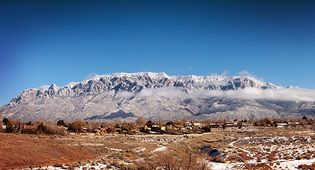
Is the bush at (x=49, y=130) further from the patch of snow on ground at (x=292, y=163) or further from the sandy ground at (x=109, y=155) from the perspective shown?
the patch of snow on ground at (x=292, y=163)

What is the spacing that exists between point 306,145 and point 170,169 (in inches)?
1403

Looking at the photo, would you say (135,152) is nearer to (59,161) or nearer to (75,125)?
(59,161)

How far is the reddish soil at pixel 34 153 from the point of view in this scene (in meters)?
39.0

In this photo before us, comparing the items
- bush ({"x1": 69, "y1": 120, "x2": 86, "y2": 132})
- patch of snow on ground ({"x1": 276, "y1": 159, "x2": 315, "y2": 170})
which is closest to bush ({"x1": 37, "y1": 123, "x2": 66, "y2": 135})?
bush ({"x1": 69, "y1": 120, "x2": 86, "y2": 132})

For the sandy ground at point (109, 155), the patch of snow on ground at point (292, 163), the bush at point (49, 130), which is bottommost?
the patch of snow on ground at point (292, 163)

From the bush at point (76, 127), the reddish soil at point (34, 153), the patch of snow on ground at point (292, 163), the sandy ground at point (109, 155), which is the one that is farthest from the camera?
the bush at point (76, 127)

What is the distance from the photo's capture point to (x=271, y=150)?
194 ft

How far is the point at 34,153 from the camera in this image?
4319cm

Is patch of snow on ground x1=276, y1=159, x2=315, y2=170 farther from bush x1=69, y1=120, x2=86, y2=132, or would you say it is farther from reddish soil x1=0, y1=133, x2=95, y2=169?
bush x1=69, y1=120, x2=86, y2=132

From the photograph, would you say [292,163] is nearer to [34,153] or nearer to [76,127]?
[34,153]

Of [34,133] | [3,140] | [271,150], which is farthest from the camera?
[34,133]

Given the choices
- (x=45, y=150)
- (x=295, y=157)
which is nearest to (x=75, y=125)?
(x=45, y=150)

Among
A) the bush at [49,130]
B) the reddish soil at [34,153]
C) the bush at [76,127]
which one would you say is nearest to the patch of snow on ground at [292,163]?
the reddish soil at [34,153]

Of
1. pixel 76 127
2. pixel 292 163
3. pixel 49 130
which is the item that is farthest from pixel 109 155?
pixel 76 127
